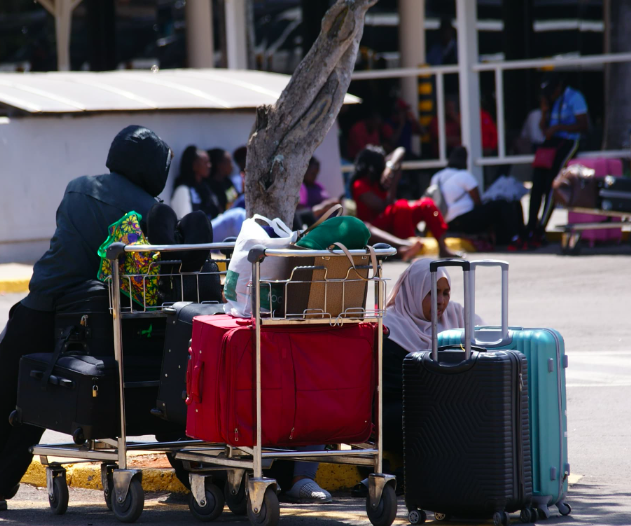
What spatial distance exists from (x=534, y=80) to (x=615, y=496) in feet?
58.0

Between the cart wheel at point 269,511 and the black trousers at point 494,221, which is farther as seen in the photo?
the black trousers at point 494,221

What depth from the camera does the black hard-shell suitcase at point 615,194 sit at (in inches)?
571

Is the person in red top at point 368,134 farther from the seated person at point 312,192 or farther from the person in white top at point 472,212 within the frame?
the seated person at point 312,192

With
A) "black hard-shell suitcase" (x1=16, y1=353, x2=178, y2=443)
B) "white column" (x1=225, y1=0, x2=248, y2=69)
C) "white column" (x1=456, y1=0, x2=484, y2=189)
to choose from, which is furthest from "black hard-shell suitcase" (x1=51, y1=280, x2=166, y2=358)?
"white column" (x1=225, y1=0, x2=248, y2=69)

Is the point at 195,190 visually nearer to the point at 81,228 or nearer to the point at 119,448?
the point at 81,228

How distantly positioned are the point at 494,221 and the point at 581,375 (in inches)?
281

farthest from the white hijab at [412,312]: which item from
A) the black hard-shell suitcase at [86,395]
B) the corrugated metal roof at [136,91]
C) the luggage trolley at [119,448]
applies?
the corrugated metal roof at [136,91]

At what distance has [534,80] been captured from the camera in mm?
22781

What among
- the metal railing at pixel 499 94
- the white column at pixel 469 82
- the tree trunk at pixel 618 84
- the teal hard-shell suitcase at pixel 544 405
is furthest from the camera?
the tree trunk at pixel 618 84

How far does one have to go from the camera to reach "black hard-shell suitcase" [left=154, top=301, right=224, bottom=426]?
524 cm

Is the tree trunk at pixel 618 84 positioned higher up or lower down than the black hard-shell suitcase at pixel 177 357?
higher up

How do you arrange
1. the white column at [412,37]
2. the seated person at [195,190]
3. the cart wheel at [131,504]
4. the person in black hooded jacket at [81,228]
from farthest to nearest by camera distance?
the white column at [412,37] → the seated person at [195,190] → the person in black hooded jacket at [81,228] → the cart wheel at [131,504]

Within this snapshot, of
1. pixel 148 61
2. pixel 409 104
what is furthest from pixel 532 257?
pixel 148 61

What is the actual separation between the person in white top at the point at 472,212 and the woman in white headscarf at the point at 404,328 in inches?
384
